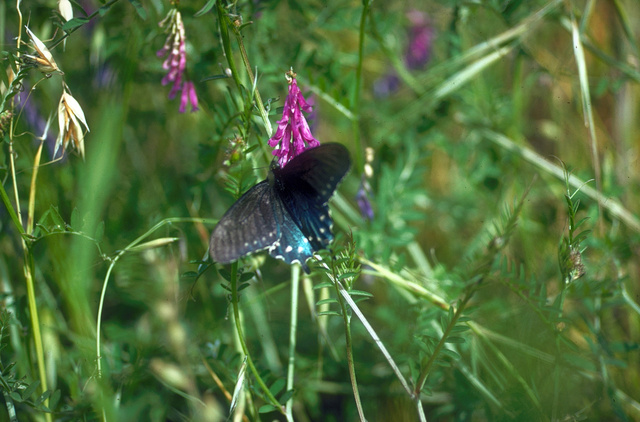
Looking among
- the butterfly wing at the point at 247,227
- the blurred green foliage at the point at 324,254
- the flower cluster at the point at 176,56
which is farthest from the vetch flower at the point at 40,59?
the butterfly wing at the point at 247,227

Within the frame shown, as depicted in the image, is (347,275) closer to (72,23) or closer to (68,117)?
(68,117)

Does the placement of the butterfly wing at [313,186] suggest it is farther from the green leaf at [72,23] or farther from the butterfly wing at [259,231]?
the green leaf at [72,23]

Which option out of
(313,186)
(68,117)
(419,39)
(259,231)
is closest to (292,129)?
(313,186)

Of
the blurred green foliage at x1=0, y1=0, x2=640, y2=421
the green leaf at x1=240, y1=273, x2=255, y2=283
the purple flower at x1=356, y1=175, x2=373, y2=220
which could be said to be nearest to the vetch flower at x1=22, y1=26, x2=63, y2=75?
the blurred green foliage at x1=0, y1=0, x2=640, y2=421

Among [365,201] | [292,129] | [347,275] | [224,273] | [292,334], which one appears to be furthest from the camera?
[365,201]

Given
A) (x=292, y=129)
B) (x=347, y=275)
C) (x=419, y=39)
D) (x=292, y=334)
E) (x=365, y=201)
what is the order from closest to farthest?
(x=347, y=275)
(x=292, y=129)
(x=292, y=334)
(x=365, y=201)
(x=419, y=39)


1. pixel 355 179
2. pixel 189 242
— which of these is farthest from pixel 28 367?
pixel 355 179

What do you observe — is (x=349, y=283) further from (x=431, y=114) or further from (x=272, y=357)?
(x=431, y=114)
